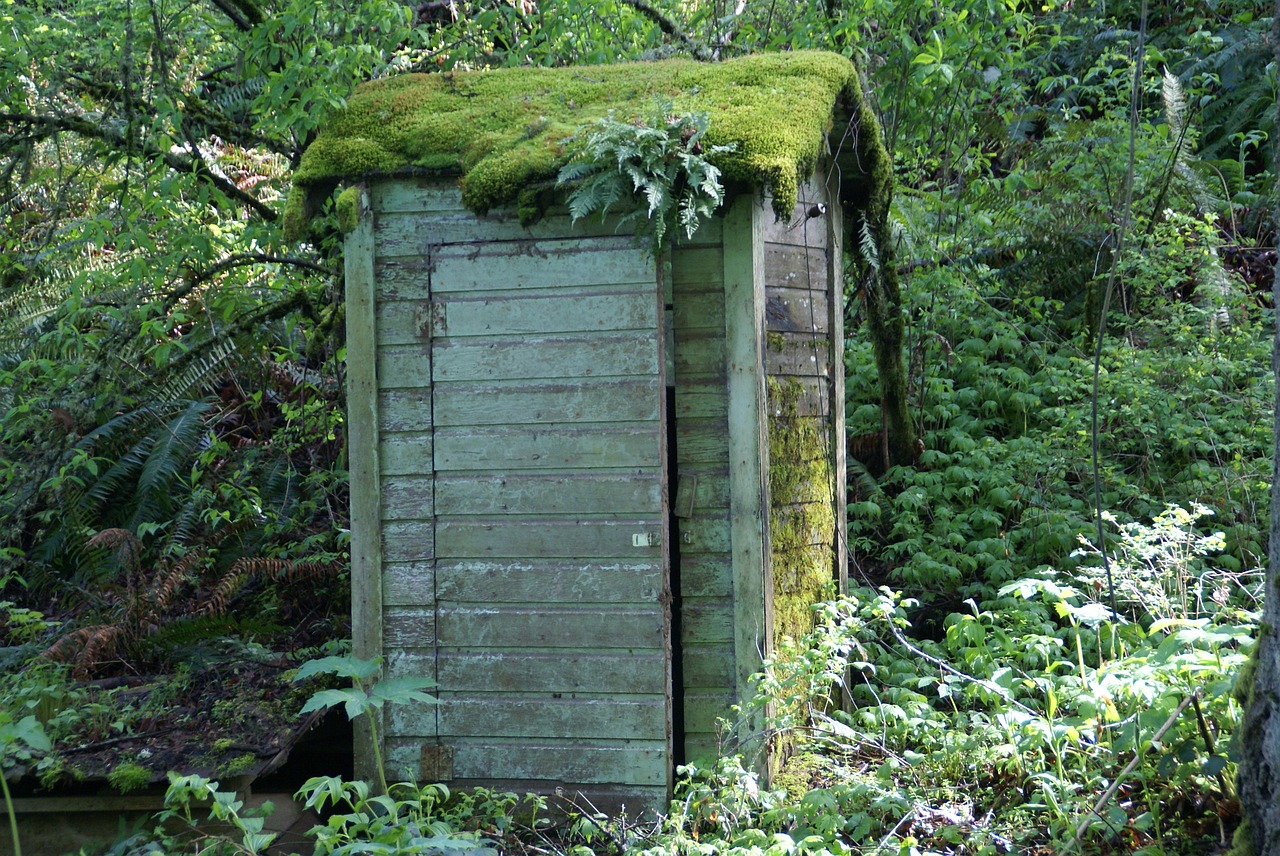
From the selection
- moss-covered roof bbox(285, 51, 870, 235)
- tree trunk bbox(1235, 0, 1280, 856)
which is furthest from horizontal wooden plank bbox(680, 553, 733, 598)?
tree trunk bbox(1235, 0, 1280, 856)

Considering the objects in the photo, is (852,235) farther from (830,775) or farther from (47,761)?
(47,761)

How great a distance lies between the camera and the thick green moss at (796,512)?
15.7 ft

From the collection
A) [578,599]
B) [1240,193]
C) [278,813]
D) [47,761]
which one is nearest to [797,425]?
[578,599]

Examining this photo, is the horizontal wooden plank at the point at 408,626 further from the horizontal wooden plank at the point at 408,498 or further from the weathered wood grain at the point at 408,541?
the horizontal wooden plank at the point at 408,498

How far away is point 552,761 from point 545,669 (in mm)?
408

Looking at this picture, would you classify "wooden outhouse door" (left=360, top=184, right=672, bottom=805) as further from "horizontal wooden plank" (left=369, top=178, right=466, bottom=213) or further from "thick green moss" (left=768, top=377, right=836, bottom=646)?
"thick green moss" (left=768, top=377, right=836, bottom=646)

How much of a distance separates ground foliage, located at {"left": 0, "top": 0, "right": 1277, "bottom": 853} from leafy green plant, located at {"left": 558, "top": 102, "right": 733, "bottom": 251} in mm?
1540

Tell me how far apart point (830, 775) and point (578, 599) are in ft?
4.50

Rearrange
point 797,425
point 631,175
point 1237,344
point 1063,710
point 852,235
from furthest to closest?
point 1237,344
point 852,235
point 797,425
point 1063,710
point 631,175

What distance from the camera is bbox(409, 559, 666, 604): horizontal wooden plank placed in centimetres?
439

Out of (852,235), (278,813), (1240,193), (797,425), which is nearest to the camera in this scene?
(278,813)

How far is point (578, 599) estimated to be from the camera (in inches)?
175

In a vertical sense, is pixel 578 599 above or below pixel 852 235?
below

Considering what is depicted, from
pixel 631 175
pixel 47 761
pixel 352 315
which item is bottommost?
pixel 47 761
